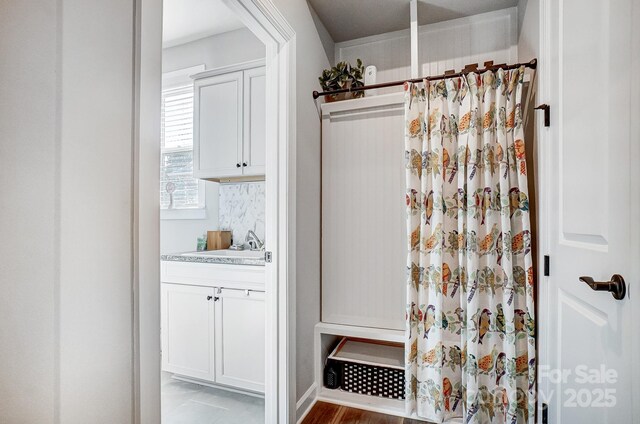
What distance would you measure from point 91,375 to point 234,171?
1855 mm

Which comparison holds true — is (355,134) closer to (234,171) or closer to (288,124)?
(288,124)

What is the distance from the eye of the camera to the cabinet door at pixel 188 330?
2.11 metres

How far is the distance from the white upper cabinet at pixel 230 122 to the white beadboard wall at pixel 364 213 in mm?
569

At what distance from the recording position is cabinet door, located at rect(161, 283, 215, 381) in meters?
2.11

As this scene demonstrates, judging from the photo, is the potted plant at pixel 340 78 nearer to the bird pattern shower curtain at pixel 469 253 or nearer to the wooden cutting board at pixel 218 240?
the bird pattern shower curtain at pixel 469 253

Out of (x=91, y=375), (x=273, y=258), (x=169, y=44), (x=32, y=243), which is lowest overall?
(x=91, y=375)

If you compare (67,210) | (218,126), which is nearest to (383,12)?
(218,126)

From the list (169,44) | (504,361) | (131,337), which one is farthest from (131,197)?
(169,44)

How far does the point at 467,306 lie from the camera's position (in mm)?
1679

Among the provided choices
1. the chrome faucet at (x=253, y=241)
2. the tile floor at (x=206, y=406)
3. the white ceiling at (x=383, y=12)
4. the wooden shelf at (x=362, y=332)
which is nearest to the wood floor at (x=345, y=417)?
the tile floor at (x=206, y=406)

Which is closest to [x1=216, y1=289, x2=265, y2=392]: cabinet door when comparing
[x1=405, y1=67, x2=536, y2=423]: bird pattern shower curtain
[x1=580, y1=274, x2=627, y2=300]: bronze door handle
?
[x1=405, y1=67, x2=536, y2=423]: bird pattern shower curtain

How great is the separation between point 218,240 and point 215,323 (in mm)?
831

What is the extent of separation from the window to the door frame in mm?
1509

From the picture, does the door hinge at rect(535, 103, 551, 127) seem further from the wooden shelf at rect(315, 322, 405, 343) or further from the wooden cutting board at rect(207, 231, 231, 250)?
the wooden cutting board at rect(207, 231, 231, 250)
